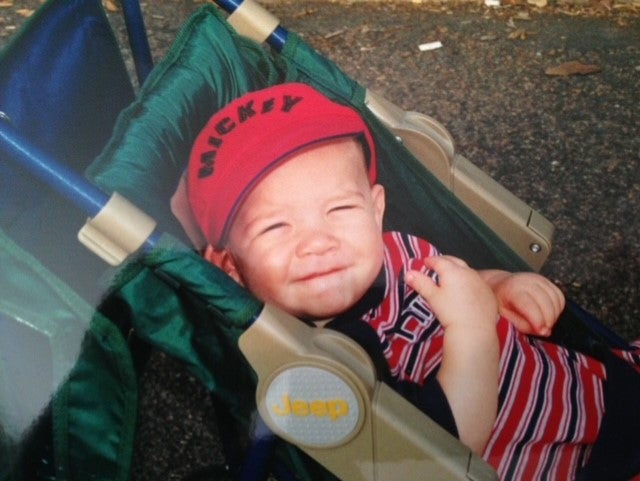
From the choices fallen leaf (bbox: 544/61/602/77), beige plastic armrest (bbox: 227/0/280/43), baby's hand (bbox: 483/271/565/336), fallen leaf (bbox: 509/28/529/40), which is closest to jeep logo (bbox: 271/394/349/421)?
baby's hand (bbox: 483/271/565/336)

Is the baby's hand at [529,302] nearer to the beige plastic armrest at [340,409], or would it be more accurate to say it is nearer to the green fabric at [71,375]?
the beige plastic armrest at [340,409]

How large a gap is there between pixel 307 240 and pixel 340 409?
1.07 feet

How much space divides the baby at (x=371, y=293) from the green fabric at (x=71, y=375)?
13.0 inches

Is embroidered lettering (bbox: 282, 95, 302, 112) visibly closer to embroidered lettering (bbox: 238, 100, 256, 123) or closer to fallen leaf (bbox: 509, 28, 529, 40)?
embroidered lettering (bbox: 238, 100, 256, 123)

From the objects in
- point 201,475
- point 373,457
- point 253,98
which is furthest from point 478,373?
point 201,475

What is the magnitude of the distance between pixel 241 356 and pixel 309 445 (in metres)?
0.16

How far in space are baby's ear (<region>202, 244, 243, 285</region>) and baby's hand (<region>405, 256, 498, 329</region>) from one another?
0.97 ft

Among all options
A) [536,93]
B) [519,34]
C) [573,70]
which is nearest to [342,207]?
[536,93]

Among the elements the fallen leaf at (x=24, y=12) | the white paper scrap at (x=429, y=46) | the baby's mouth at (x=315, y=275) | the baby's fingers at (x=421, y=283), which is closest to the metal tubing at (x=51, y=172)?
the baby's mouth at (x=315, y=275)

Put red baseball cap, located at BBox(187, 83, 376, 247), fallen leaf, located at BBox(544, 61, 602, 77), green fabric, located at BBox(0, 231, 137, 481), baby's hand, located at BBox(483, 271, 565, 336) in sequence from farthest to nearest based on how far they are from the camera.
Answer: fallen leaf, located at BBox(544, 61, 602, 77) → baby's hand, located at BBox(483, 271, 565, 336) → red baseball cap, located at BBox(187, 83, 376, 247) → green fabric, located at BBox(0, 231, 137, 481)

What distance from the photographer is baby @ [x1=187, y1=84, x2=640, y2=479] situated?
4.63ft

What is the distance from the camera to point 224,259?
1.52m

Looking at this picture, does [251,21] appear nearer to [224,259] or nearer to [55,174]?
[224,259]

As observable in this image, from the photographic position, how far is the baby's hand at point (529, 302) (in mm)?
1578
